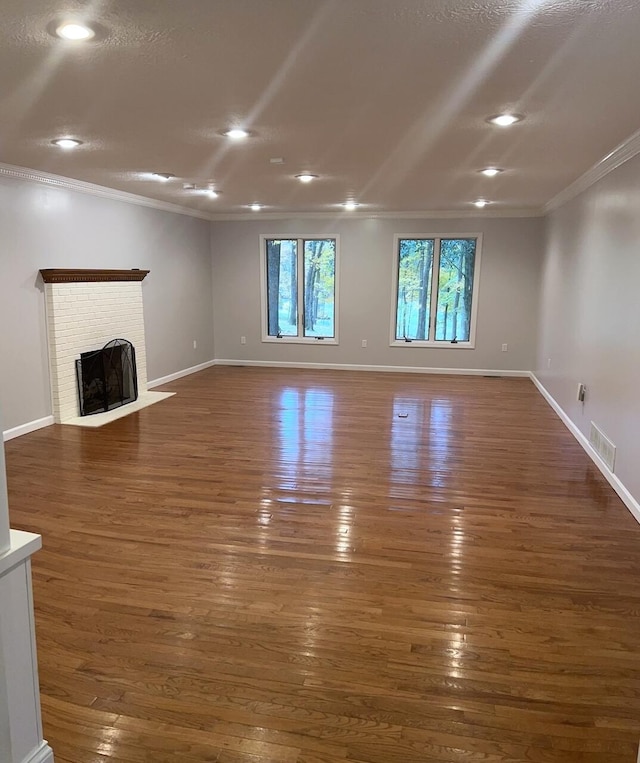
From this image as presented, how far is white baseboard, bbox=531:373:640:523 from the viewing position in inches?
137

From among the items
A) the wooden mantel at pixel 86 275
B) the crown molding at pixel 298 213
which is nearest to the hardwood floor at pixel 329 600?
the wooden mantel at pixel 86 275

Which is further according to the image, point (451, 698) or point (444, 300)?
point (444, 300)

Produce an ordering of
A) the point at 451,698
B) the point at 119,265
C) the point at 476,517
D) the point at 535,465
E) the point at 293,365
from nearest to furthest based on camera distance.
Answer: the point at 451,698, the point at 476,517, the point at 535,465, the point at 119,265, the point at 293,365

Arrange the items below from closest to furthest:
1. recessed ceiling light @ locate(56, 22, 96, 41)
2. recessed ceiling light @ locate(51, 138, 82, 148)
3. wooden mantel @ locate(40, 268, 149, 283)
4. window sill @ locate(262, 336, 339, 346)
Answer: recessed ceiling light @ locate(56, 22, 96, 41)
recessed ceiling light @ locate(51, 138, 82, 148)
wooden mantel @ locate(40, 268, 149, 283)
window sill @ locate(262, 336, 339, 346)

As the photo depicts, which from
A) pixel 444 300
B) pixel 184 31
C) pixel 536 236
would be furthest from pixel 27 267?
pixel 536 236

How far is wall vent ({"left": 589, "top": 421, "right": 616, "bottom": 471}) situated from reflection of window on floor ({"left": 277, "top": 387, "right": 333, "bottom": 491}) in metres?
2.04

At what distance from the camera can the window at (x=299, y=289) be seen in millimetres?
8625

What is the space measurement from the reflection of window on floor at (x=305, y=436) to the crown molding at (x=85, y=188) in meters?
2.87

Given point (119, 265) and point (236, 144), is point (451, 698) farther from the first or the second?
point (119, 265)

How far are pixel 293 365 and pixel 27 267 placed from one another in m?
4.62

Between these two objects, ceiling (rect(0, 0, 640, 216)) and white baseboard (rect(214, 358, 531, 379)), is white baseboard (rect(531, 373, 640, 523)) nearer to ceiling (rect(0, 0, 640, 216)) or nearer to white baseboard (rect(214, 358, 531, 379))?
white baseboard (rect(214, 358, 531, 379))

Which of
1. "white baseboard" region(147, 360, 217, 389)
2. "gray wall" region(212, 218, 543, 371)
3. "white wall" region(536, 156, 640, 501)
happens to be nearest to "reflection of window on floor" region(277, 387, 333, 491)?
"white baseboard" region(147, 360, 217, 389)

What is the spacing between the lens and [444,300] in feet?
27.5

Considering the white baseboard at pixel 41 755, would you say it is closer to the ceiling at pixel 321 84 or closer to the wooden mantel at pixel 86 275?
the ceiling at pixel 321 84
